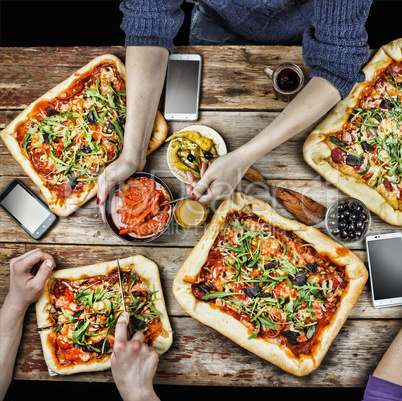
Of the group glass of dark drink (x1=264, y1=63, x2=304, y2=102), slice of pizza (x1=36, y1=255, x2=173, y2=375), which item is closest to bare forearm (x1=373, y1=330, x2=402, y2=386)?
slice of pizza (x1=36, y1=255, x2=173, y2=375)

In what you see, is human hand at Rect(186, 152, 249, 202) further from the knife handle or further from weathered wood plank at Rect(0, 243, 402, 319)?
the knife handle

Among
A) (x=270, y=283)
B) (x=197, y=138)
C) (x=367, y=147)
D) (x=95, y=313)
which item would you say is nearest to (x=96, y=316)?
(x=95, y=313)

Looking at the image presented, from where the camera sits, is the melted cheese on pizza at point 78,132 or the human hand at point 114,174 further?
the melted cheese on pizza at point 78,132

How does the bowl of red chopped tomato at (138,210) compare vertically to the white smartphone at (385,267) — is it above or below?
above

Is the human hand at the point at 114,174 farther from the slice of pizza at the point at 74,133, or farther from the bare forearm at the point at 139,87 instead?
the slice of pizza at the point at 74,133

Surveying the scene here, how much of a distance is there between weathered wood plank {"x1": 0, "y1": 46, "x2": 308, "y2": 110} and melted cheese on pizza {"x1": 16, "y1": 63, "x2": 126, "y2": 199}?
21 cm

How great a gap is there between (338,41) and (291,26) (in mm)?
796

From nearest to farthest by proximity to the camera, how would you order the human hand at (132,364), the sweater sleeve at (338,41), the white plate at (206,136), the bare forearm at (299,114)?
the sweater sleeve at (338,41)
the bare forearm at (299,114)
the human hand at (132,364)
the white plate at (206,136)

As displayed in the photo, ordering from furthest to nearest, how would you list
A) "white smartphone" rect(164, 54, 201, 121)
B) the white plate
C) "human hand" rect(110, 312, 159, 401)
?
"white smartphone" rect(164, 54, 201, 121) < the white plate < "human hand" rect(110, 312, 159, 401)

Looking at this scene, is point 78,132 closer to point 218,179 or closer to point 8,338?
point 218,179

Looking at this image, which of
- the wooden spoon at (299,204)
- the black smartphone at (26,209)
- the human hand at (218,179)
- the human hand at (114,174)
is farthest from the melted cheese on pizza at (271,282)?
the black smartphone at (26,209)

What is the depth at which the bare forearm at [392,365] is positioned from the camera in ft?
7.86

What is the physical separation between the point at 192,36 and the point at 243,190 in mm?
1483

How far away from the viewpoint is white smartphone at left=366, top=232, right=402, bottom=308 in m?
2.56
